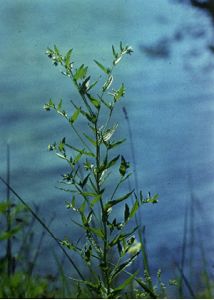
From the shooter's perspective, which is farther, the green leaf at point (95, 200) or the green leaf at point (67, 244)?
the green leaf at point (67, 244)

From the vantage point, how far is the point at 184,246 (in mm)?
1881

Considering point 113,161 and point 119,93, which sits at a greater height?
point 119,93

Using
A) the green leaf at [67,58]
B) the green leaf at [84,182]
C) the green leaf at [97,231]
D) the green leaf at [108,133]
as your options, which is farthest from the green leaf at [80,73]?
the green leaf at [97,231]

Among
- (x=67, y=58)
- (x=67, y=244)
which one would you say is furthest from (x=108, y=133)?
(x=67, y=244)

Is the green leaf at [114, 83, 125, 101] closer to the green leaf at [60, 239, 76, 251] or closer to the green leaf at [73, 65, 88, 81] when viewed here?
the green leaf at [73, 65, 88, 81]

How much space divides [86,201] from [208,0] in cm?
112

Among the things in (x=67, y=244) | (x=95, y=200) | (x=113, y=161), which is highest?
(x=113, y=161)

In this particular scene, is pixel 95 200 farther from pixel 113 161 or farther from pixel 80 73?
pixel 80 73

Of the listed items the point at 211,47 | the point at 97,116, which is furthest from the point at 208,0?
the point at 97,116

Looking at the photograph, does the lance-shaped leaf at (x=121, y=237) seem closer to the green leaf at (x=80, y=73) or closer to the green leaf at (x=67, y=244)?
the green leaf at (x=67, y=244)

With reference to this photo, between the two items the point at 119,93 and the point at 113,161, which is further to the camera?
the point at 119,93

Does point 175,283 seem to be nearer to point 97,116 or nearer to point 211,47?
point 97,116

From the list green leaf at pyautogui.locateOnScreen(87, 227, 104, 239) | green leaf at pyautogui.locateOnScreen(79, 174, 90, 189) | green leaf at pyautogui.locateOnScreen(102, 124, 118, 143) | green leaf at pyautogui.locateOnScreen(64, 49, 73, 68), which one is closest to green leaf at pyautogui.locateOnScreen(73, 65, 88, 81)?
green leaf at pyautogui.locateOnScreen(64, 49, 73, 68)

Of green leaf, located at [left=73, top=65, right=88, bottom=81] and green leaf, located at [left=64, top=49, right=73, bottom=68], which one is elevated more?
green leaf, located at [left=64, top=49, right=73, bottom=68]
